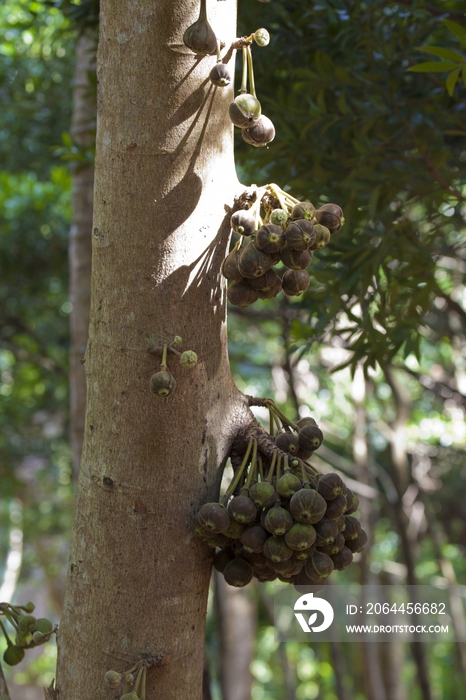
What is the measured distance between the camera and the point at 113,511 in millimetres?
1058

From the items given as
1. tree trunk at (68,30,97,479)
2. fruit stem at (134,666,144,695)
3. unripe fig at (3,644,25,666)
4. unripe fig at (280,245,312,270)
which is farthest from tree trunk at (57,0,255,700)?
tree trunk at (68,30,97,479)

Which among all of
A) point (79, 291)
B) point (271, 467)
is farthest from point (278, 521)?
point (79, 291)

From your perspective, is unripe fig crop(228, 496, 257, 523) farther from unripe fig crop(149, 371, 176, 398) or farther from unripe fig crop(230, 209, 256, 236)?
unripe fig crop(230, 209, 256, 236)

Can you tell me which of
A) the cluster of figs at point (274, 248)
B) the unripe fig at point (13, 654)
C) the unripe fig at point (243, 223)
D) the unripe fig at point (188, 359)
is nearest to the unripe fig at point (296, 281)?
the cluster of figs at point (274, 248)

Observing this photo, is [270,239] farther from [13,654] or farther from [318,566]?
[13,654]

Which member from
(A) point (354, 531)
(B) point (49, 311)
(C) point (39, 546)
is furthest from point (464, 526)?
(A) point (354, 531)

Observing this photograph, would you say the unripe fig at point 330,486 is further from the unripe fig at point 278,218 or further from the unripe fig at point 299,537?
the unripe fig at point 278,218

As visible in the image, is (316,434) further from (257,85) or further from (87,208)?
(87,208)

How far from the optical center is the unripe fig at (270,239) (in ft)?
3.37

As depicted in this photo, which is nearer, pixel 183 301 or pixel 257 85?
pixel 183 301

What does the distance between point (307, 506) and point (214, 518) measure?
0.16 meters

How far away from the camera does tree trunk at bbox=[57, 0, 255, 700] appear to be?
41.2 inches

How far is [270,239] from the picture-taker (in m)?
1.03

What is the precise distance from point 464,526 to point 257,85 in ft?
26.4
